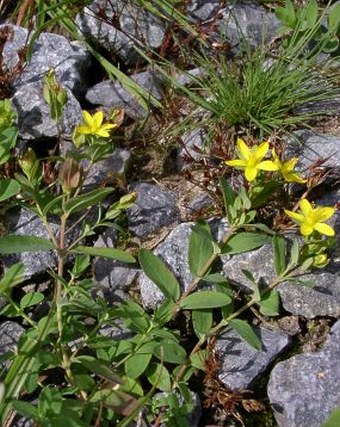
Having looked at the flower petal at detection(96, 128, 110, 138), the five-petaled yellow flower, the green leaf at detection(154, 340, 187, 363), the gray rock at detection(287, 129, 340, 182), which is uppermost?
the five-petaled yellow flower

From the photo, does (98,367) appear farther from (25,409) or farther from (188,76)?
(188,76)

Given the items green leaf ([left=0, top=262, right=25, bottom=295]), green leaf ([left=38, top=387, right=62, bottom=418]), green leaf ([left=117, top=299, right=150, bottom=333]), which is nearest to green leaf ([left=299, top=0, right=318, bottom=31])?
green leaf ([left=117, top=299, right=150, bottom=333])

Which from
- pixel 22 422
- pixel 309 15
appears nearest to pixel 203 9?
pixel 309 15

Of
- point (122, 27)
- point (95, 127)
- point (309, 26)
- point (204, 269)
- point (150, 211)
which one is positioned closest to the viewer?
point (204, 269)

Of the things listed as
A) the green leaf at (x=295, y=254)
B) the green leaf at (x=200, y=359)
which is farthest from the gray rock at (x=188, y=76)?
the green leaf at (x=200, y=359)

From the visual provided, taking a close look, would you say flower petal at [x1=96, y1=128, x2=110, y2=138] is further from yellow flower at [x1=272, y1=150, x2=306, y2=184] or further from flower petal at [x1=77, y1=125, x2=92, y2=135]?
yellow flower at [x1=272, y1=150, x2=306, y2=184]
